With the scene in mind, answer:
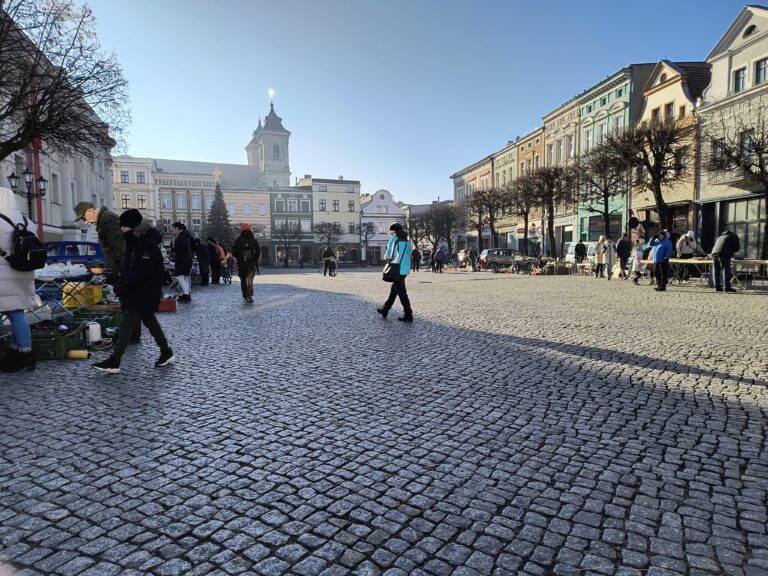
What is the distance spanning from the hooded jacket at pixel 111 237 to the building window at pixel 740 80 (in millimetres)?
29135

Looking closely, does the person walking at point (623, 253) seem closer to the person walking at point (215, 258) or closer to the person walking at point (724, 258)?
the person walking at point (724, 258)

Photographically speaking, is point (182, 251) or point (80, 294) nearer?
point (80, 294)

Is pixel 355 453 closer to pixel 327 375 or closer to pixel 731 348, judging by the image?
pixel 327 375

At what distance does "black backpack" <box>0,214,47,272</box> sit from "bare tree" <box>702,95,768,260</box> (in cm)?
2124

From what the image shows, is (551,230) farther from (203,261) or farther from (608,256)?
(203,261)

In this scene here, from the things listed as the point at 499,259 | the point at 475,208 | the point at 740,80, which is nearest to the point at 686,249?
the point at 740,80

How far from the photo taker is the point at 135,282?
5688 mm

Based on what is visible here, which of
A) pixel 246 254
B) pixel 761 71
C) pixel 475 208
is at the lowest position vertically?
pixel 246 254

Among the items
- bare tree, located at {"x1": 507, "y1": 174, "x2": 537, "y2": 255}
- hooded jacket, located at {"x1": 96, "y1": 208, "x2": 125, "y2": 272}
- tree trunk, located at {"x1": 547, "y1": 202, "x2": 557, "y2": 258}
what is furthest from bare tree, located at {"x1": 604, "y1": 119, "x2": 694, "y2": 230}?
hooded jacket, located at {"x1": 96, "y1": 208, "x2": 125, "y2": 272}

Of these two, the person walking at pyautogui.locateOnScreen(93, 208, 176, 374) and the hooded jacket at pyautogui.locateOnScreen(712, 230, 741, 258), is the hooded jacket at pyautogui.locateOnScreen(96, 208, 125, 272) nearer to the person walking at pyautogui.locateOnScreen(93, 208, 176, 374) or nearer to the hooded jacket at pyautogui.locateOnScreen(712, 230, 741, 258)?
the person walking at pyautogui.locateOnScreen(93, 208, 176, 374)

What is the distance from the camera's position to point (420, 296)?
614 inches

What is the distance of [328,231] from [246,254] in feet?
204

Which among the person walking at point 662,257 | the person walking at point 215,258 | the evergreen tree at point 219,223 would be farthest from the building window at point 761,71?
the evergreen tree at point 219,223

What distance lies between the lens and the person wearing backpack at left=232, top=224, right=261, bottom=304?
42.0 ft
